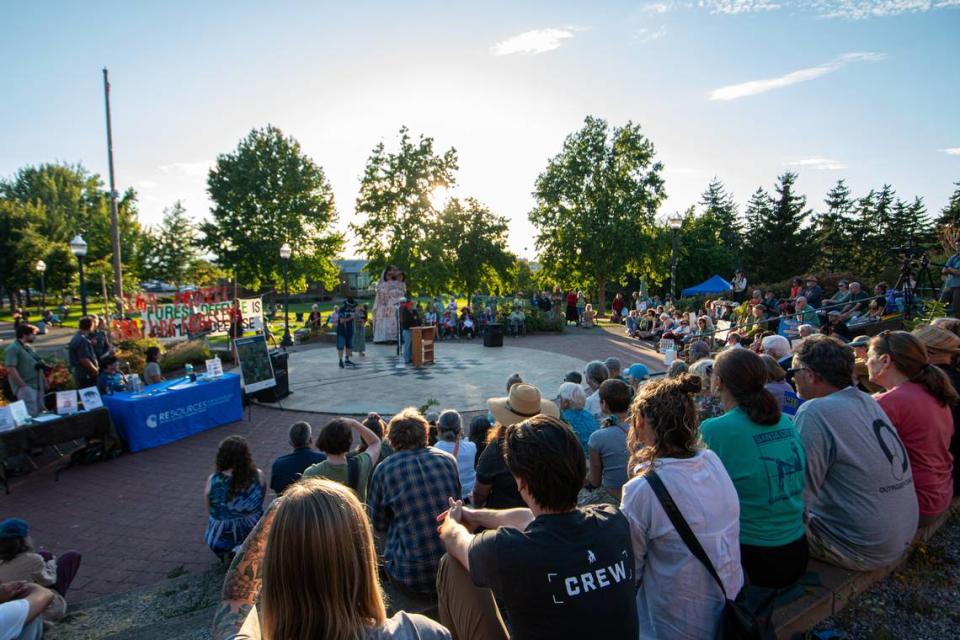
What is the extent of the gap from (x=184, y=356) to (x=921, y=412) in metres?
15.4

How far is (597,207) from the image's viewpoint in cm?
3278

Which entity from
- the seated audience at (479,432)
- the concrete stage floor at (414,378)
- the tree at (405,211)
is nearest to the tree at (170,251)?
the tree at (405,211)

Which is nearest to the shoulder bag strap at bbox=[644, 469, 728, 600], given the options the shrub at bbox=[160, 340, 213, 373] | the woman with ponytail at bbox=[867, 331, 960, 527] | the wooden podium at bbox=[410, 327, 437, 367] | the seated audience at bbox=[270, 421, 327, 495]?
the woman with ponytail at bbox=[867, 331, 960, 527]

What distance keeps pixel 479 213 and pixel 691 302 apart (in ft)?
43.6

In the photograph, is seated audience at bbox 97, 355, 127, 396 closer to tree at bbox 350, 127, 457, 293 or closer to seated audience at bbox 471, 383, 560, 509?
seated audience at bbox 471, 383, 560, 509

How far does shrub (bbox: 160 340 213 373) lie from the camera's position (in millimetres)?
13508

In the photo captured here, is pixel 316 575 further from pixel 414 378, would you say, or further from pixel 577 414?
pixel 414 378

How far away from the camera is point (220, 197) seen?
121 feet

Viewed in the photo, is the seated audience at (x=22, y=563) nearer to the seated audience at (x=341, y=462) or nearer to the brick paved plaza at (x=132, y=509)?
the brick paved plaza at (x=132, y=509)

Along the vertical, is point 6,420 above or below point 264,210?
below

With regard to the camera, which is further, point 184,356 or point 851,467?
point 184,356

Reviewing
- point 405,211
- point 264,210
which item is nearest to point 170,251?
point 264,210

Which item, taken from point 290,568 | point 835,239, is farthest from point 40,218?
point 835,239

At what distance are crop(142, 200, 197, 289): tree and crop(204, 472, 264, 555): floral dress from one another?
41896 millimetres
